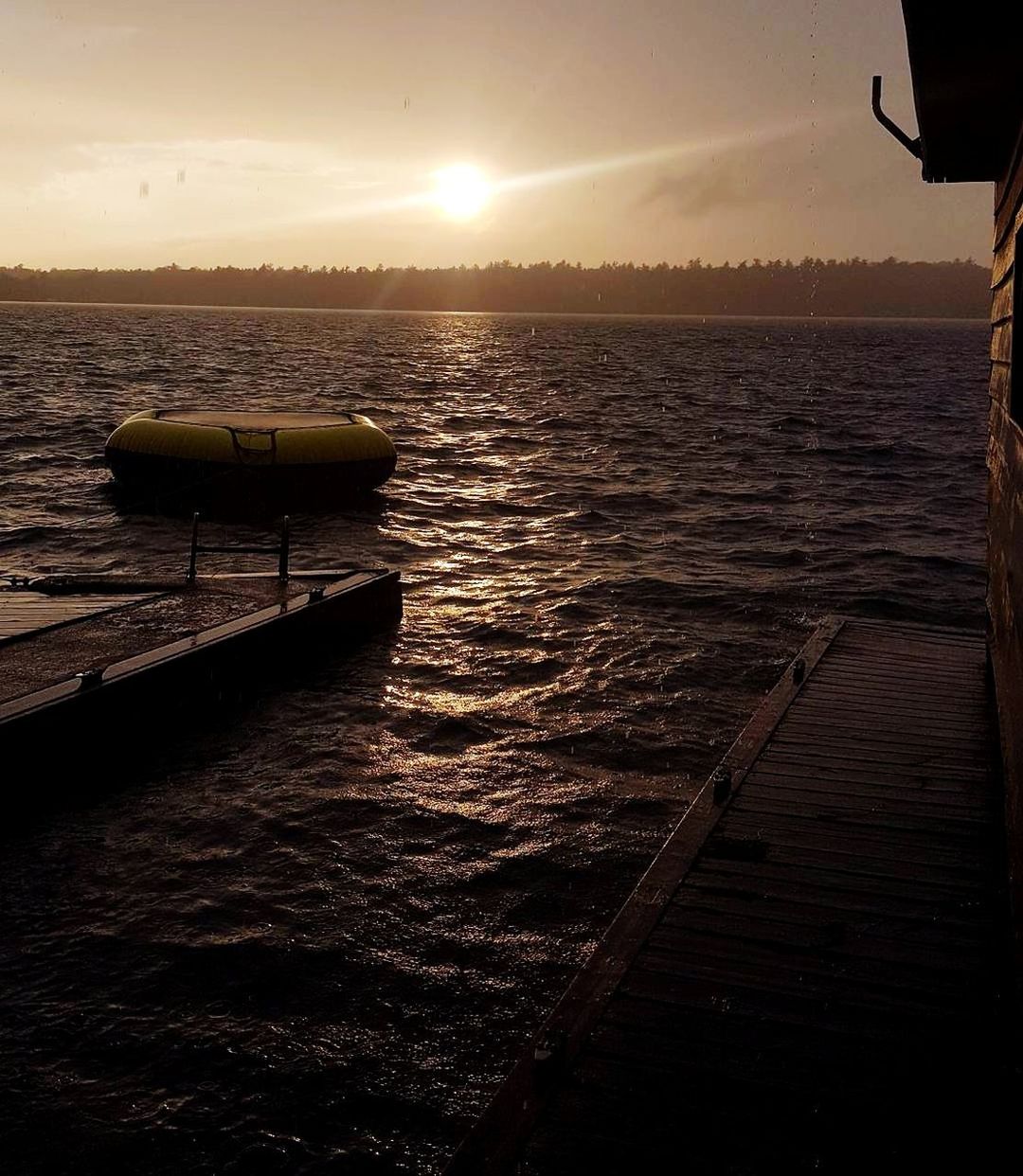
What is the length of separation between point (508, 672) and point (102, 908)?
596cm

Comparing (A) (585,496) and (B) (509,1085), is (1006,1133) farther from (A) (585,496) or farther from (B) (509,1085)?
(A) (585,496)

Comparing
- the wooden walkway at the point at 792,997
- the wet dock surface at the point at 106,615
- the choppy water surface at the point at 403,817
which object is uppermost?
the wet dock surface at the point at 106,615

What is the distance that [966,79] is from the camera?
17.7 ft

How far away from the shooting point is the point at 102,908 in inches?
285

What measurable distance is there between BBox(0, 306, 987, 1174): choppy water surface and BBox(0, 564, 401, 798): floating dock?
31 cm

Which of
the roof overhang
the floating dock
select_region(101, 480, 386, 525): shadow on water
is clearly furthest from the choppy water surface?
the roof overhang

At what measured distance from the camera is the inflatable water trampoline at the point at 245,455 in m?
21.0

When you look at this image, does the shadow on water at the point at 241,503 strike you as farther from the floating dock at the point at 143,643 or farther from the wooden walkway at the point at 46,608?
the wooden walkway at the point at 46,608

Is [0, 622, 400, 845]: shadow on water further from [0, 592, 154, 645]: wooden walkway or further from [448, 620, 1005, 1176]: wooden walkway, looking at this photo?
[448, 620, 1005, 1176]: wooden walkway

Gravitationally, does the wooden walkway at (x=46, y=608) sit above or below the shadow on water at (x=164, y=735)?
above

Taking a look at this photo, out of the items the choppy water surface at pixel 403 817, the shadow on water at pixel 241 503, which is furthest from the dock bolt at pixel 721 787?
the shadow on water at pixel 241 503

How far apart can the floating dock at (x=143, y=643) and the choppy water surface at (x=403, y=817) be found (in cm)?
31

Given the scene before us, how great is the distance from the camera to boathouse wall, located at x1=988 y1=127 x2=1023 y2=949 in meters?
5.16

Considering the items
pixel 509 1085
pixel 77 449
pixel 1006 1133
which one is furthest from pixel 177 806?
pixel 77 449
